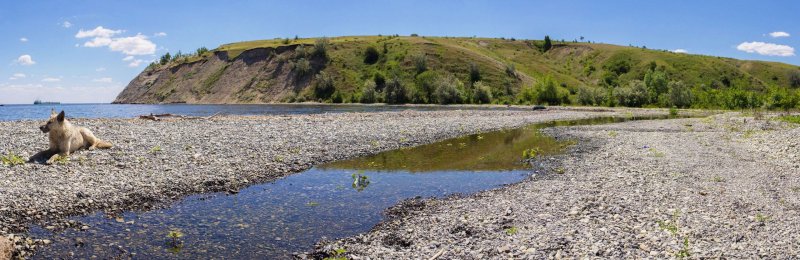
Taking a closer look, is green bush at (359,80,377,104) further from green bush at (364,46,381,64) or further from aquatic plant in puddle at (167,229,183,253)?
aquatic plant in puddle at (167,229,183,253)

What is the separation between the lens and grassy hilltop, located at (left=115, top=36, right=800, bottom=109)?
104875 mm

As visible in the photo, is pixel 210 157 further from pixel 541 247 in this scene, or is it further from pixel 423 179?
pixel 541 247

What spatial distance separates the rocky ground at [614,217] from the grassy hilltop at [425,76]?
79.7 m

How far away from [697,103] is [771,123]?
51.2 meters

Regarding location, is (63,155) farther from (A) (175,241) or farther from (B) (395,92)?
(B) (395,92)

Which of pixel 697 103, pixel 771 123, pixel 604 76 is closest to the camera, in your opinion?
pixel 771 123

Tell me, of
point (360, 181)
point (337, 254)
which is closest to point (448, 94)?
point (360, 181)

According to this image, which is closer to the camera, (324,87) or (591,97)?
(591,97)

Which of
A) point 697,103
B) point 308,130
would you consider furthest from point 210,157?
point 697,103

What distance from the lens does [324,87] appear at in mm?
125500

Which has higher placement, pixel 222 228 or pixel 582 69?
pixel 582 69

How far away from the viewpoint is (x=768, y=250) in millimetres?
9305

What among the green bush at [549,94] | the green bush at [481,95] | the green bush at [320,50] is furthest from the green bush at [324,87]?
the green bush at [549,94]

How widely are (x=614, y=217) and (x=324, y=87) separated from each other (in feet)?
383
